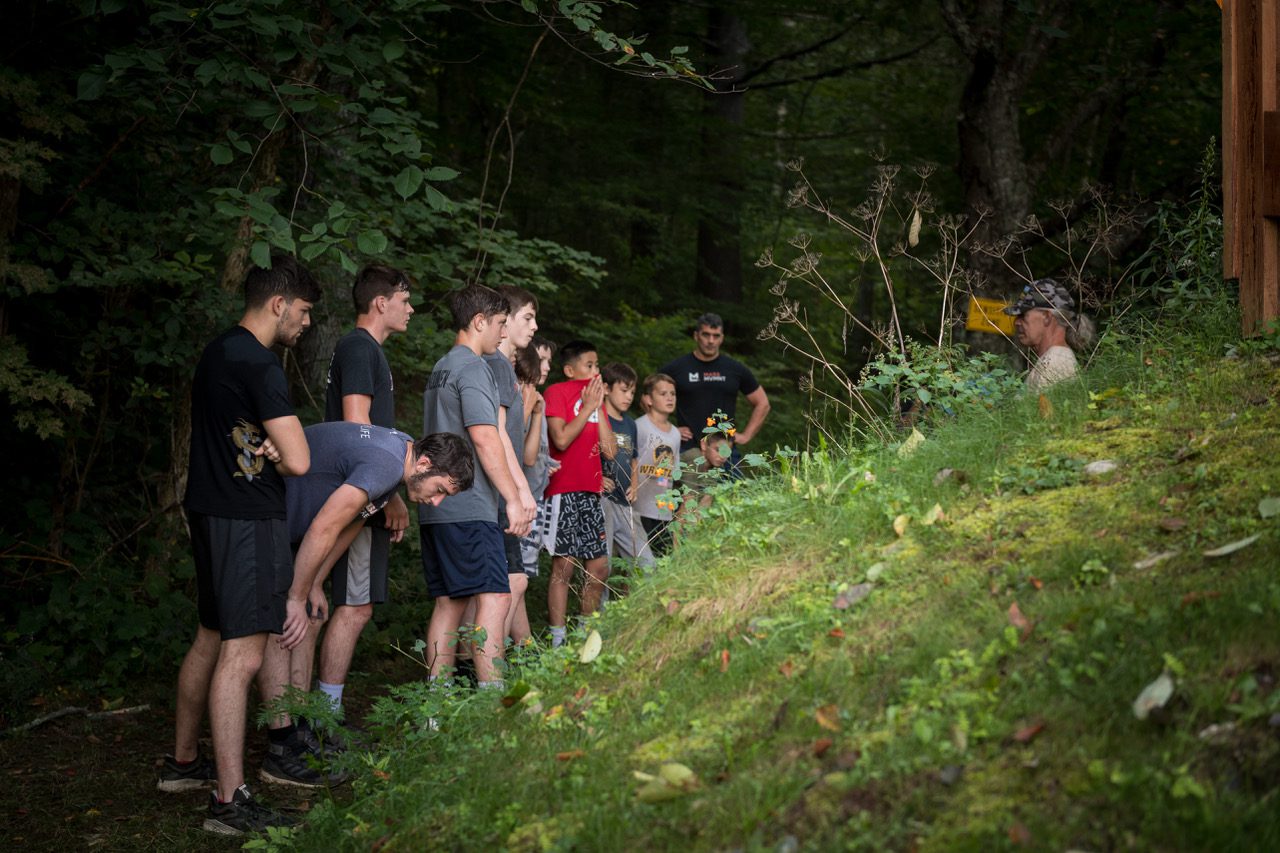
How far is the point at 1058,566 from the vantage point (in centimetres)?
373

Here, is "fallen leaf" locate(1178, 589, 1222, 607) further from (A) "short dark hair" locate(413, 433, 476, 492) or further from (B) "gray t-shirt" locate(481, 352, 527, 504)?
(B) "gray t-shirt" locate(481, 352, 527, 504)

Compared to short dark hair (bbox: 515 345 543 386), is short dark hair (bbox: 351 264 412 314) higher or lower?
higher

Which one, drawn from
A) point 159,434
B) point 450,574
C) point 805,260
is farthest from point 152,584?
point 805,260

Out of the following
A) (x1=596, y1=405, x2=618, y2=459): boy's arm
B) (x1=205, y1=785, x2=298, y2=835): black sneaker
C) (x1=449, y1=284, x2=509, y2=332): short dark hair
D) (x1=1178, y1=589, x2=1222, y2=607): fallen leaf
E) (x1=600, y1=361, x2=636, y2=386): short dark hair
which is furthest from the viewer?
(x1=600, y1=361, x2=636, y2=386): short dark hair

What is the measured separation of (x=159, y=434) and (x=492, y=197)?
5484mm

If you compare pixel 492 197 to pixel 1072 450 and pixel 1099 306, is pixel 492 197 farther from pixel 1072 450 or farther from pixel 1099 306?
pixel 1072 450

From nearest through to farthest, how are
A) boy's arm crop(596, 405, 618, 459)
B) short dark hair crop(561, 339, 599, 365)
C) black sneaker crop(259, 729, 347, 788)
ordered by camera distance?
black sneaker crop(259, 729, 347, 788) < boy's arm crop(596, 405, 618, 459) < short dark hair crop(561, 339, 599, 365)

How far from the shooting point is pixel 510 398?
6.72 m

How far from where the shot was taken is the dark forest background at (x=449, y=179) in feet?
21.2

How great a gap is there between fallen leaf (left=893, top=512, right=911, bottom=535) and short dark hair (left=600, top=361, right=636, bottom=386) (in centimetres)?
447

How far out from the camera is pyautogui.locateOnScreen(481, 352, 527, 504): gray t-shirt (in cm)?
662

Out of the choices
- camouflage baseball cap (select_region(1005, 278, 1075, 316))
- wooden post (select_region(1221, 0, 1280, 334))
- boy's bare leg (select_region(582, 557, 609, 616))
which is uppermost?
wooden post (select_region(1221, 0, 1280, 334))

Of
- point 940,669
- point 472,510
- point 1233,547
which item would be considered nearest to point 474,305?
point 472,510

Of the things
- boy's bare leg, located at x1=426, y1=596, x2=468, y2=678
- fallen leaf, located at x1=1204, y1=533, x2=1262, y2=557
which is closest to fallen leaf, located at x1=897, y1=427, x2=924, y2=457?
fallen leaf, located at x1=1204, y1=533, x2=1262, y2=557
